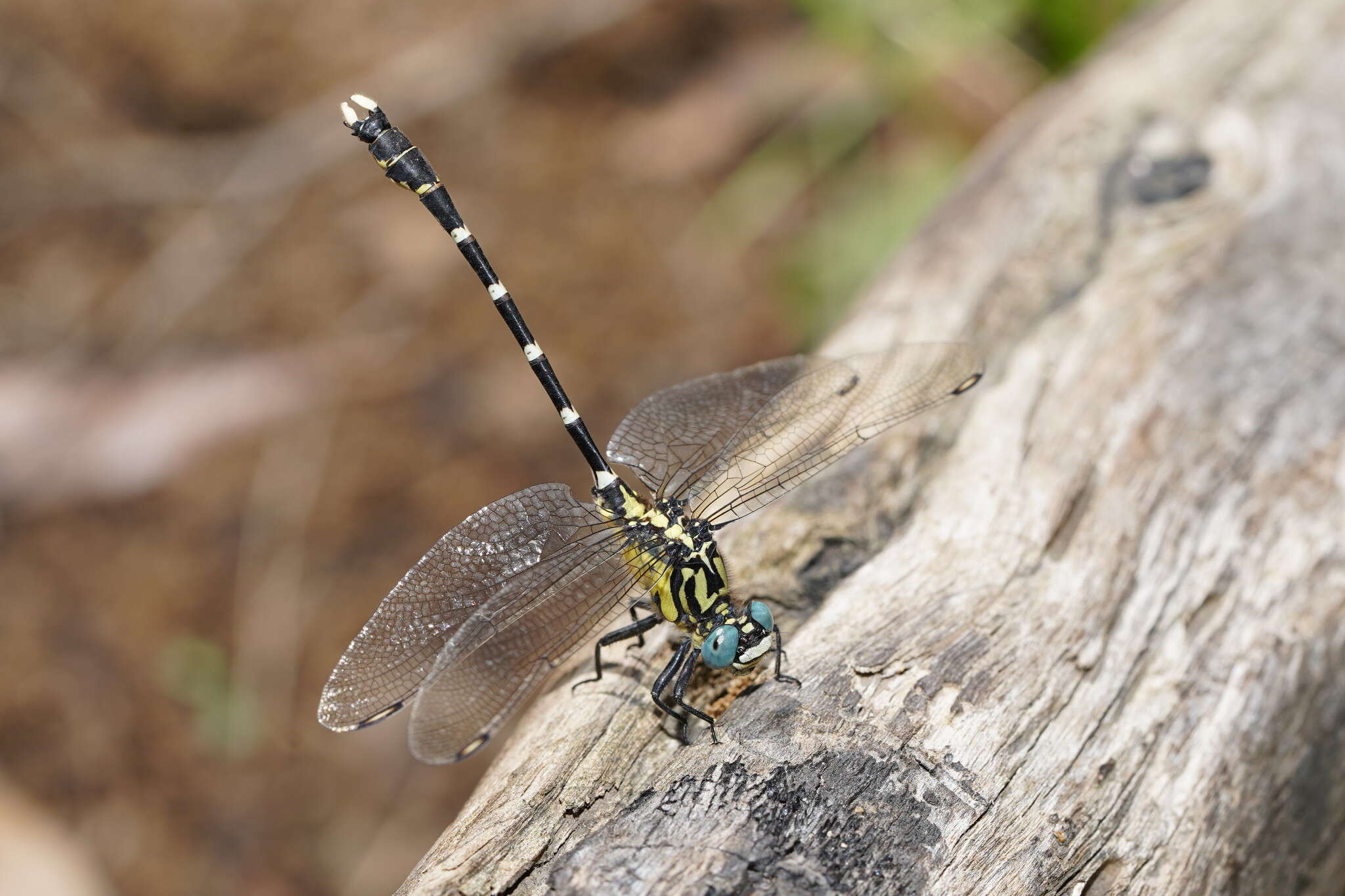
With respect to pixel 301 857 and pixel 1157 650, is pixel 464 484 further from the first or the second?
pixel 1157 650

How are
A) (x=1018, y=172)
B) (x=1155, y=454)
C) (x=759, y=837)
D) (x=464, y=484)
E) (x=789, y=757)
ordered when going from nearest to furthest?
(x=759, y=837) → (x=789, y=757) → (x=1155, y=454) → (x=1018, y=172) → (x=464, y=484)

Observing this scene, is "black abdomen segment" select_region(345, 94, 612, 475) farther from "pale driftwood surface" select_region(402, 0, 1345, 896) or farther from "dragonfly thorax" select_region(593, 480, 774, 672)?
"pale driftwood surface" select_region(402, 0, 1345, 896)

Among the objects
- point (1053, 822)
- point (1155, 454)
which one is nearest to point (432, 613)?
point (1053, 822)

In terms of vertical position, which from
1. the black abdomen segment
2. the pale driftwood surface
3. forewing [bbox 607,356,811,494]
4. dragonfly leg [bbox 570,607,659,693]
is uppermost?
the black abdomen segment

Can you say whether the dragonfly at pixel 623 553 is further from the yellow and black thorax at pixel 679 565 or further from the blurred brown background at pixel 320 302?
the blurred brown background at pixel 320 302

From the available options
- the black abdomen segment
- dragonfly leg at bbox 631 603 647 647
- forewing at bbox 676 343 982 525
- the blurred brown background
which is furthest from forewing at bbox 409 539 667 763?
the blurred brown background

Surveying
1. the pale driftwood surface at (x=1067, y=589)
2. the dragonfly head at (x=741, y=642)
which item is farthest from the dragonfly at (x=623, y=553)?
the pale driftwood surface at (x=1067, y=589)
